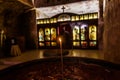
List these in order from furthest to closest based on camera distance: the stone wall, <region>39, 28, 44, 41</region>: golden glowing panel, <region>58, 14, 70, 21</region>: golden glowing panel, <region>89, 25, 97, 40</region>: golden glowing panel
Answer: <region>39, 28, 44, 41</region>: golden glowing panel, <region>58, 14, 70, 21</region>: golden glowing panel, <region>89, 25, 97, 40</region>: golden glowing panel, the stone wall

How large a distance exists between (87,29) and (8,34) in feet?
21.3

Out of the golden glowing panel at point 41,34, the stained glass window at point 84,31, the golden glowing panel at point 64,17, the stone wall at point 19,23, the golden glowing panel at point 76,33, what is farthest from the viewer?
the golden glowing panel at point 41,34

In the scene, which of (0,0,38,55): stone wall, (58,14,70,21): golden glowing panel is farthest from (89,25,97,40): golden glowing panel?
(0,0,38,55): stone wall

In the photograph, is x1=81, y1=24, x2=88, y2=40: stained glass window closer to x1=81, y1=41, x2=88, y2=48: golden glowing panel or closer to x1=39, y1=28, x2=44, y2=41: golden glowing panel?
x1=81, y1=41, x2=88, y2=48: golden glowing panel

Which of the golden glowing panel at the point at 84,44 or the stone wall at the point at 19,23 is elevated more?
the stone wall at the point at 19,23

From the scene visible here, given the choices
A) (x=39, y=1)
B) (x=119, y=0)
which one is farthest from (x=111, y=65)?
(x=39, y=1)

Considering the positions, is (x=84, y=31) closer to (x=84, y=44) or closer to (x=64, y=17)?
(x=84, y=44)

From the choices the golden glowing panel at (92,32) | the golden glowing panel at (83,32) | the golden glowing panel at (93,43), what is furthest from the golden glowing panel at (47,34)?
the golden glowing panel at (93,43)

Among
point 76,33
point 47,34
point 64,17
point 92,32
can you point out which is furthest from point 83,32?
point 47,34

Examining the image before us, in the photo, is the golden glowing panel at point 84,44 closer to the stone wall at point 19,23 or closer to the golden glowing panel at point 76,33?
the golden glowing panel at point 76,33

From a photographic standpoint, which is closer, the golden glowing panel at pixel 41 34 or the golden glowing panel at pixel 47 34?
the golden glowing panel at pixel 47 34

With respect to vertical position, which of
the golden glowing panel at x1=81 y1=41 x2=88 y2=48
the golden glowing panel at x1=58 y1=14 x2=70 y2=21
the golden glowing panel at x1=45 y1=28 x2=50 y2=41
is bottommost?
the golden glowing panel at x1=81 y1=41 x2=88 y2=48

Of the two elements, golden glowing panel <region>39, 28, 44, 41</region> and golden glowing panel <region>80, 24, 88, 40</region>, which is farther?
golden glowing panel <region>39, 28, 44, 41</region>

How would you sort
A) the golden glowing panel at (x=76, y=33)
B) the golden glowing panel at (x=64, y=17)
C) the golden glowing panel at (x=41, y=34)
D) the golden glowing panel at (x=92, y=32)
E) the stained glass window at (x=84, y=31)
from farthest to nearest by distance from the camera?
the golden glowing panel at (x=41, y=34)
the golden glowing panel at (x=64, y=17)
the golden glowing panel at (x=76, y=33)
the stained glass window at (x=84, y=31)
the golden glowing panel at (x=92, y=32)
